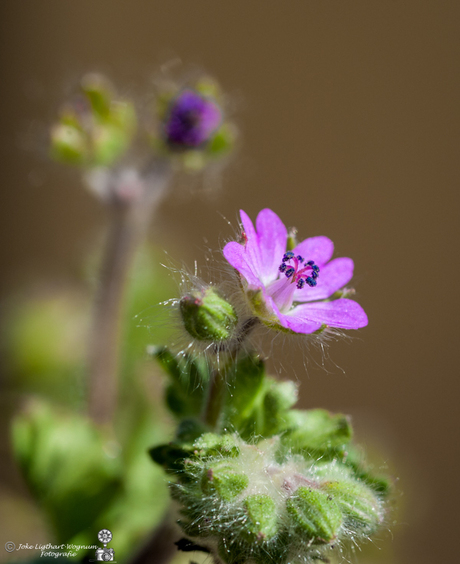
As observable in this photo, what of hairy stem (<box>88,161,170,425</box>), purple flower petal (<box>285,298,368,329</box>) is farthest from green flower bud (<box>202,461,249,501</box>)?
hairy stem (<box>88,161,170,425</box>)

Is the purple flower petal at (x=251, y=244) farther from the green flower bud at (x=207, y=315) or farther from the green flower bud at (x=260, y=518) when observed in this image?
the green flower bud at (x=260, y=518)

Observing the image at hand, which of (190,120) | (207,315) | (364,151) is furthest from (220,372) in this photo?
(364,151)

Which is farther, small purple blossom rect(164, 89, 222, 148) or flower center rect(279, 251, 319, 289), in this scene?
small purple blossom rect(164, 89, 222, 148)

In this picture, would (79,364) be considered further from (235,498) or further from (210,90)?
(235,498)

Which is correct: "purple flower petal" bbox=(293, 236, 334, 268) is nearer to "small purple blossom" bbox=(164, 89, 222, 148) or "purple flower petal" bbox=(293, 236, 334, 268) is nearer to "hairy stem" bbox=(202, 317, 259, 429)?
"hairy stem" bbox=(202, 317, 259, 429)

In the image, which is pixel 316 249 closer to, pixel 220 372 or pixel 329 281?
pixel 329 281

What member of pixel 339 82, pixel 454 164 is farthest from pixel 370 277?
pixel 339 82
